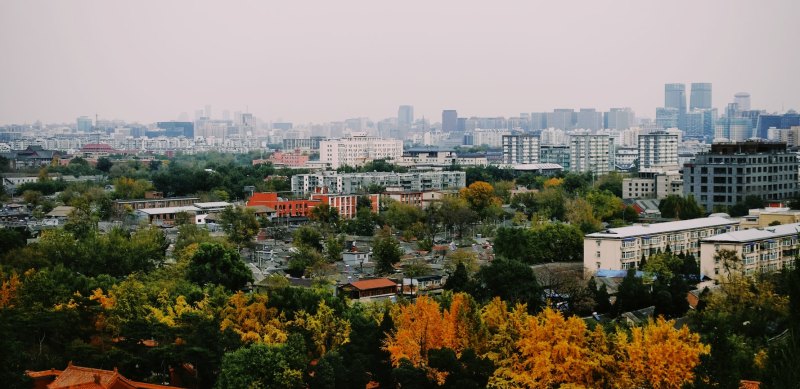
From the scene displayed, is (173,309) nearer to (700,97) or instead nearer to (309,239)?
(309,239)

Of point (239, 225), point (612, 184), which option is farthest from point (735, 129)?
point (239, 225)

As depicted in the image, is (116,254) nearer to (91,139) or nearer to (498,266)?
(498,266)

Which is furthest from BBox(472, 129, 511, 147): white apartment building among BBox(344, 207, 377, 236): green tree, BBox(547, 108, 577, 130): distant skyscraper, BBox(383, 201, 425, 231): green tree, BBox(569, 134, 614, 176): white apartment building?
BBox(344, 207, 377, 236): green tree

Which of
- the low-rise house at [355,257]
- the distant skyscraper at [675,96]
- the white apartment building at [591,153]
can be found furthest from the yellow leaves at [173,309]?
the distant skyscraper at [675,96]

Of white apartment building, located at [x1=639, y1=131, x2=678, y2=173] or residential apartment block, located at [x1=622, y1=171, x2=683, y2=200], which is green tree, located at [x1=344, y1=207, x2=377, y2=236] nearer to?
residential apartment block, located at [x1=622, y1=171, x2=683, y2=200]

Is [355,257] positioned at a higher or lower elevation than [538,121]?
lower

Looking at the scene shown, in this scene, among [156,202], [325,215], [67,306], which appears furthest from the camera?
[156,202]
